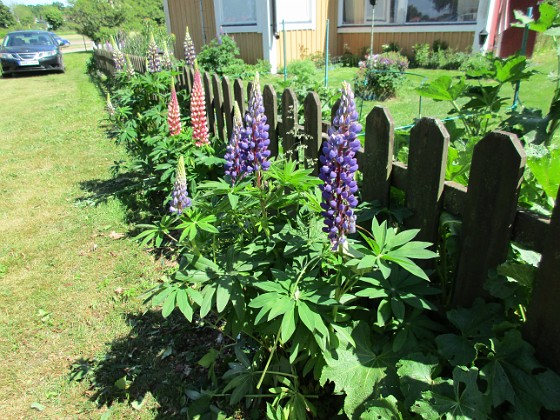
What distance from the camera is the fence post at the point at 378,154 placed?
2.27 m

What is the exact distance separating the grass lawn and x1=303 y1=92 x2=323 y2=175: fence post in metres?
1.85

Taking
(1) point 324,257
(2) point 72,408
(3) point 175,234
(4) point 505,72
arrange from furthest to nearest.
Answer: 1. (3) point 175,234
2. (2) point 72,408
3. (4) point 505,72
4. (1) point 324,257

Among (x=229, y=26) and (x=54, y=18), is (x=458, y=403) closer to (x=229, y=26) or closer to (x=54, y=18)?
(x=229, y=26)

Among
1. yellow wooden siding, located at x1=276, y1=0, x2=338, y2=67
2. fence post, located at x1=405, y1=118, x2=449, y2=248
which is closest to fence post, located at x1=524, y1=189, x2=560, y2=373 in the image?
fence post, located at x1=405, y1=118, x2=449, y2=248

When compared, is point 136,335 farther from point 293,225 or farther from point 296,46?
point 296,46

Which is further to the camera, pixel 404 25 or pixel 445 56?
pixel 404 25

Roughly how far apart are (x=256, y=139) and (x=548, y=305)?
5.18ft

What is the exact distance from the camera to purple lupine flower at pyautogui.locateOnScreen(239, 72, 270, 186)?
7.73 feet

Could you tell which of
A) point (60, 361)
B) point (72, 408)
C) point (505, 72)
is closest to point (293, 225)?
point (505, 72)

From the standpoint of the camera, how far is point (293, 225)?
96.8 inches

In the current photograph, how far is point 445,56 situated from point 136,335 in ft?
45.4

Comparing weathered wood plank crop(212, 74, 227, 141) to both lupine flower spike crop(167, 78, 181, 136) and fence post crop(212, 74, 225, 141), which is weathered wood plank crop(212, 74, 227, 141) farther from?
lupine flower spike crop(167, 78, 181, 136)

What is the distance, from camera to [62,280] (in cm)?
389

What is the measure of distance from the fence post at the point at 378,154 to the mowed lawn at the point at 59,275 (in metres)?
1.96
